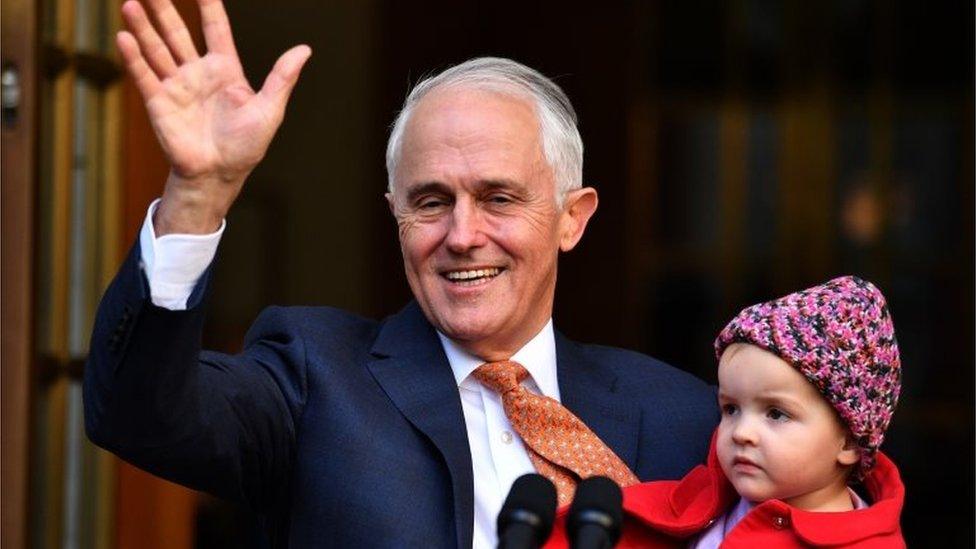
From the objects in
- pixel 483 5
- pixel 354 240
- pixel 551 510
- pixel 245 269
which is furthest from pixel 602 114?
pixel 551 510

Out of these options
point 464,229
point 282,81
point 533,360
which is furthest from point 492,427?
point 282,81

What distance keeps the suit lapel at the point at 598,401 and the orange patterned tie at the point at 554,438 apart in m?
0.06

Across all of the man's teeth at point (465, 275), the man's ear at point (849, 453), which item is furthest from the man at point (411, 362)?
the man's ear at point (849, 453)

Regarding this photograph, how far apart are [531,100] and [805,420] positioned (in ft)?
2.62

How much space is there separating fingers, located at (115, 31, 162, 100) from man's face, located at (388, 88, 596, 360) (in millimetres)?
708

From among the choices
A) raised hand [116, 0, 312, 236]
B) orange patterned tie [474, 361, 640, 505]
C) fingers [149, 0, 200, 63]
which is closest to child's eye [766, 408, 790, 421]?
orange patterned tie [474, 361, 640, 505]

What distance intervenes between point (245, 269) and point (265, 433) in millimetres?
5641

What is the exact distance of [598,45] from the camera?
7.19 metres

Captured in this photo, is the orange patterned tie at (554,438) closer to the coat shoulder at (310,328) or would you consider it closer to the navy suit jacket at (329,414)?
the navy suit jacket at (329,414)

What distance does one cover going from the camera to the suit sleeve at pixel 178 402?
2.23 meters

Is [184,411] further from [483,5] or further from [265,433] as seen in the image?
[483,5]

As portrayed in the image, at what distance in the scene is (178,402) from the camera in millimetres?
2279

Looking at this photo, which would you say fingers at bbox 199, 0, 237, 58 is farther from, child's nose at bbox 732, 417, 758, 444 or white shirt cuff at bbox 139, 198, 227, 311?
child's nose at bbox 732, 417, 758, 444

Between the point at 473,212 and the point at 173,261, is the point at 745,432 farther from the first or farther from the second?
the point at 173,261
